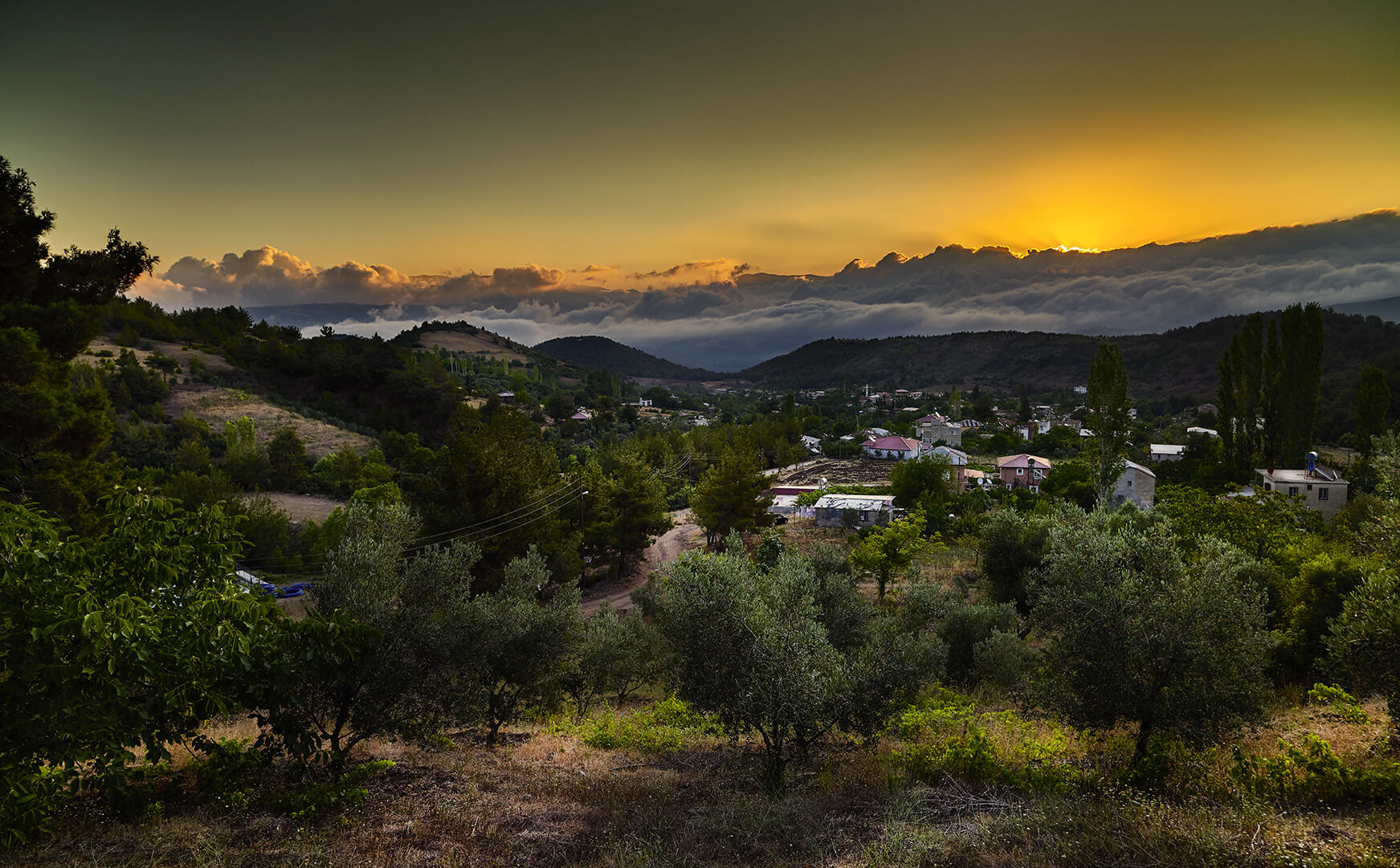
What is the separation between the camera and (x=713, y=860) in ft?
26.7

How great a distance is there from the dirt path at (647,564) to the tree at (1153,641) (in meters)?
25.7

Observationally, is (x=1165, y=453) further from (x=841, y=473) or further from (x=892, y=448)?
(x=841, y=473)

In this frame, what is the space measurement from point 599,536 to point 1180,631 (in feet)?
108

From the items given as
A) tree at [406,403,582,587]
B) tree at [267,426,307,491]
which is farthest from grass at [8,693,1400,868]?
tree at [267,426,307,491]

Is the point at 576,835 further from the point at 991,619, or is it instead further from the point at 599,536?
the point at 599,536

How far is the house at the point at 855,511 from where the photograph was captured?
51.2 metres

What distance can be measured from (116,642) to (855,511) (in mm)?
48873

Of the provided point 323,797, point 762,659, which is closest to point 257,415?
point 323,797

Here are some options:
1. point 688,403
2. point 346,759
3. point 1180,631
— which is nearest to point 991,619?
point 1180,631

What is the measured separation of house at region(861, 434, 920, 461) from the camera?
90250 millimetres

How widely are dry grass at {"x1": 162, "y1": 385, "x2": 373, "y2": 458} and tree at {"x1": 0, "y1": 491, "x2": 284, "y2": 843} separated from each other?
69354mm

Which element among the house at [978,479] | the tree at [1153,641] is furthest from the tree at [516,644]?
the house at [978,479]

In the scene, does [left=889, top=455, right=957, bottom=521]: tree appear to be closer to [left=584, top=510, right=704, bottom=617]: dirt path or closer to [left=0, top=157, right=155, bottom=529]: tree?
[left=584, top=510, right=704, bottom=617]: dirt path

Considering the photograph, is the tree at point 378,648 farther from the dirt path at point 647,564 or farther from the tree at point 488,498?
the dirt path at point 647,564
